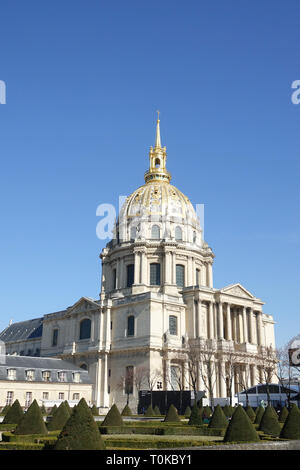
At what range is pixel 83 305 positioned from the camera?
74.4m

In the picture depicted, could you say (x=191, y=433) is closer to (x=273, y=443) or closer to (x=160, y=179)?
(x=273, y=443)

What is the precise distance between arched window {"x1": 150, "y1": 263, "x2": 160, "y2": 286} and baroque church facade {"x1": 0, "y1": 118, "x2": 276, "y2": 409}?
150 mm

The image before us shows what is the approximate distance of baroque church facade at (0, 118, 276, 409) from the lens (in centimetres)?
6438

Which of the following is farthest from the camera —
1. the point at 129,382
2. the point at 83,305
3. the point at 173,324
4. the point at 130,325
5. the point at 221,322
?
the point at 83,305

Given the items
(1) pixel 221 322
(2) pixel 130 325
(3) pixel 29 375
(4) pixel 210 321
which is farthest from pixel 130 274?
(3) pixel 29 375

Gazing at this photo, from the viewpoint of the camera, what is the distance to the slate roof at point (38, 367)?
189 feet

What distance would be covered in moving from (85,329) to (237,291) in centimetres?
2264

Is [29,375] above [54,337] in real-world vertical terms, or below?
below

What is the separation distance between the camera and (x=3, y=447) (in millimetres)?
18531

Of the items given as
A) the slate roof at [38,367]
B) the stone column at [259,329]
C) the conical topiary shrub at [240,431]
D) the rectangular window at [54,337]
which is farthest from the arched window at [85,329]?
the conical topiary shrub at [240,431]

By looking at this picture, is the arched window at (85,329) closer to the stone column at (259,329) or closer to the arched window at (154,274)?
the arched window at (154,274)

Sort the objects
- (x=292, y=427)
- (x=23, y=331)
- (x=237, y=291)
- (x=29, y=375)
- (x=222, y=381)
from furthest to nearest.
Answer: (x=23, y=331) → (x=237, y=291) → (x=222, y=381) → (x=29, y=375) → (x=292, y=427)

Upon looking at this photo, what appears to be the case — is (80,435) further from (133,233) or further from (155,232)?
(133,233)
